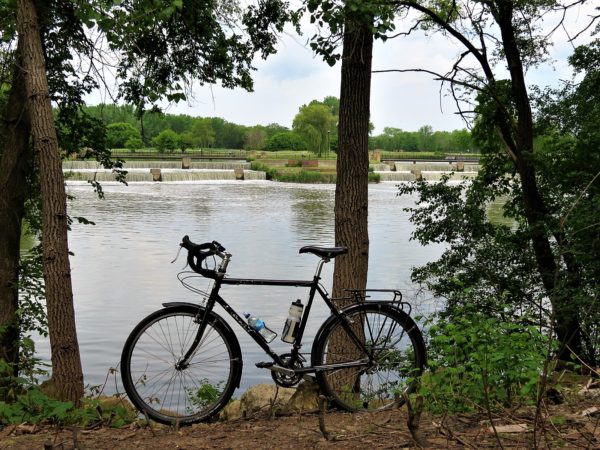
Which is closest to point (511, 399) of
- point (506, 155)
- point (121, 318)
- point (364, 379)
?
point (364, 379)

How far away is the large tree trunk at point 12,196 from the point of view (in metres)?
7.59

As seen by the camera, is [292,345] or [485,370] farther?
[292,345]

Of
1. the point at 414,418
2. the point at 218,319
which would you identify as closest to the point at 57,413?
the point at 218,319

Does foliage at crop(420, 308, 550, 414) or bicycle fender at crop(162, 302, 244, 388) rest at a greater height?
bicycle fender at crop(162, 302, 244, 388)

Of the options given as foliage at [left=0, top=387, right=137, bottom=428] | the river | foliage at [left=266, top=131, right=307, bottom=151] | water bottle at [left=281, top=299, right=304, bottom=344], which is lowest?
the river

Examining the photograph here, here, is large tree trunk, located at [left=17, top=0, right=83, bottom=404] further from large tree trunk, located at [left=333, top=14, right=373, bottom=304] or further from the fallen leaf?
the fallen leaf

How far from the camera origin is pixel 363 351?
4156mm

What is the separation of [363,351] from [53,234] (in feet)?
7.26

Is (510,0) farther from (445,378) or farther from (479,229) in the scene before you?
(445,378)

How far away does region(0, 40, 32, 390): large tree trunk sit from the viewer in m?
7.59

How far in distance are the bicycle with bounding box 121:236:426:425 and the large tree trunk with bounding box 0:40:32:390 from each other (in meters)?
3.96

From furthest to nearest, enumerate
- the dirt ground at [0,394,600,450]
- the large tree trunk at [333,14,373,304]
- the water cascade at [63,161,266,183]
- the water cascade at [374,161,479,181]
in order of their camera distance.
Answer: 1. the water cascade at [374,161,479,181]
2. the water cascade at [63,161,266,183]
3. the large tree trunk at [333,14,373,304]
4. the dirt ground at [0,394,600,450]

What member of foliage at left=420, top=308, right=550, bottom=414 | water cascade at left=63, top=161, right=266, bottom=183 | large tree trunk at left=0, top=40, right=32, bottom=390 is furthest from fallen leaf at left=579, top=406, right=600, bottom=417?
water cascade at left=63, top=161, right=266, bottom=183

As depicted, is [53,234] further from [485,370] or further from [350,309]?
[485,370]
